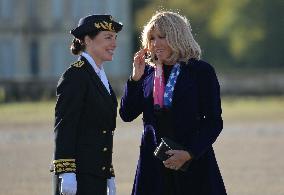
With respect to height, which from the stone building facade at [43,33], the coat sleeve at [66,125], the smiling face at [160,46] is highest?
the stone building facade at [43,33]

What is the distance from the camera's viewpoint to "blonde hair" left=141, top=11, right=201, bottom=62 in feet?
21.6

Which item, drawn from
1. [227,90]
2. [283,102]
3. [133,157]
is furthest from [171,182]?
[227,90]

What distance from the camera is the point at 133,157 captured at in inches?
712

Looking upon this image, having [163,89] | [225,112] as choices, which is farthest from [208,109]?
[225,112]

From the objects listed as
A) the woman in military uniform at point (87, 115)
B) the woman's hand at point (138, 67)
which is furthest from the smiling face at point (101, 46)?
the woman's hand at point (138, 67)

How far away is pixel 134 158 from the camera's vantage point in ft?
58.6

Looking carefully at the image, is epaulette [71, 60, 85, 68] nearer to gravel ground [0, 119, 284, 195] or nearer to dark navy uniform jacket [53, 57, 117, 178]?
dark navy uniform jacket [53, 57, 117, 178]

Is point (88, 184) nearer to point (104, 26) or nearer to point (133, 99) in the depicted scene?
point (133, 99)

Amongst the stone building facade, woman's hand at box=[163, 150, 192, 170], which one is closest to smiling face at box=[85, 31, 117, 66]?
woman's hand at box=[163, 150, 192, 170]

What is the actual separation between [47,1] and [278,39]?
1506 cm

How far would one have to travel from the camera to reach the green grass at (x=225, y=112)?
31594 millimetres

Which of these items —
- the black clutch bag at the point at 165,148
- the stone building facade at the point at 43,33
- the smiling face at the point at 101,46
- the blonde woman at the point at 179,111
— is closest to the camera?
the black clutch bag at the point at 165,148

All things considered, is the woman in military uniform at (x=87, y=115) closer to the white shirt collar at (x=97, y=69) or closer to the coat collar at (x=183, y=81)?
the white shirt collar at (x=97, y=69)

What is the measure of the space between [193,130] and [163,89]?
0.30 metres
